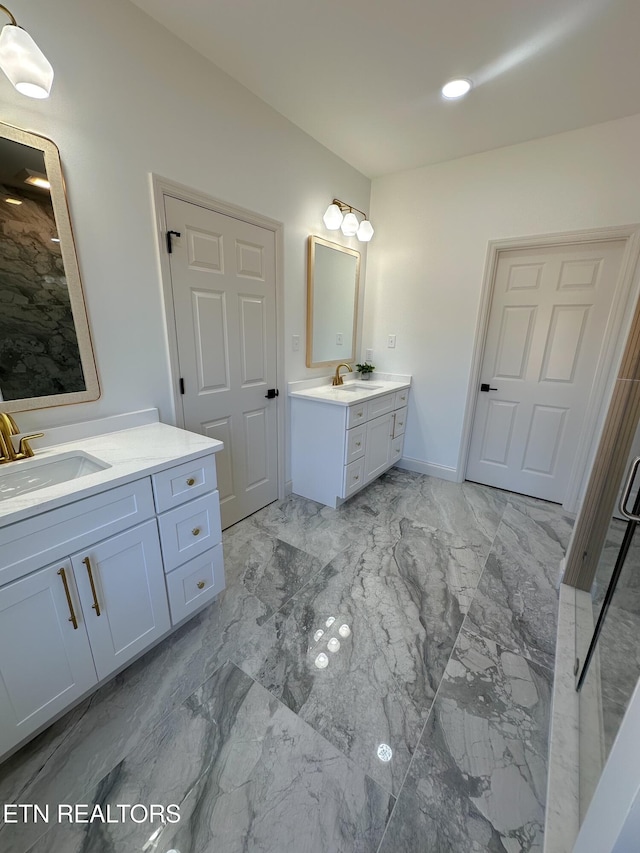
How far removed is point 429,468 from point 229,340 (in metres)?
2.19

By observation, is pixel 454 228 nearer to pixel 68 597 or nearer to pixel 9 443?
pixel 9 443

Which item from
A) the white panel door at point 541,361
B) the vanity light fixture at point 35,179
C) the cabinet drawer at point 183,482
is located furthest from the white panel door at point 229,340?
the white panel door at point 541,361

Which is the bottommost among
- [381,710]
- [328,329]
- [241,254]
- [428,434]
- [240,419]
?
[381,710]

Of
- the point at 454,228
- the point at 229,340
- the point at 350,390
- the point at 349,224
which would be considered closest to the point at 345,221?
the point at 349,224

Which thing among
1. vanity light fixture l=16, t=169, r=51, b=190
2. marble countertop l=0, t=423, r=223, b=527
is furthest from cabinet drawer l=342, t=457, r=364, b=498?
vanity light fixture l=16, t=169, r=51, b=190

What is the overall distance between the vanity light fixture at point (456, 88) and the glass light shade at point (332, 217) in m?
0.88

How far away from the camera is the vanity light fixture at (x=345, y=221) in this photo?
256 centimetres

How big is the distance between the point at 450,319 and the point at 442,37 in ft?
5.56

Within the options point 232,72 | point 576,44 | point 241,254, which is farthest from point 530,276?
point 232,72

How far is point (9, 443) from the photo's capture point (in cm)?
127

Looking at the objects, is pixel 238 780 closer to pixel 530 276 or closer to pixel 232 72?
pixel 232 72

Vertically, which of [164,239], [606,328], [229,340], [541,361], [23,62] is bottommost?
[541,361]

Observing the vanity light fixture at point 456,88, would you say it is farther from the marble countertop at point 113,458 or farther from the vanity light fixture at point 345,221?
the marble countertop at point 113,458

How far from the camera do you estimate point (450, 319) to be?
2.91m
